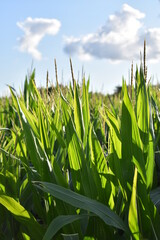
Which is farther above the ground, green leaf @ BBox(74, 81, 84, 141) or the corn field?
green leaf @ BBox(74, 81, 84, 141)

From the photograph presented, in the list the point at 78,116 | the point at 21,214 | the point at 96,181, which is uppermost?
the point at 78,116

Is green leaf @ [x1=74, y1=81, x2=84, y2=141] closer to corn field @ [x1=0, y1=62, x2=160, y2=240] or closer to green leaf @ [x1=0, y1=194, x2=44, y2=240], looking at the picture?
corn field @ [x1=0, y1=62, x2=160, y2=240]

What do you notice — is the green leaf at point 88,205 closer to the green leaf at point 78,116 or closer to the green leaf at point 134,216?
the green leaf at point 134,216

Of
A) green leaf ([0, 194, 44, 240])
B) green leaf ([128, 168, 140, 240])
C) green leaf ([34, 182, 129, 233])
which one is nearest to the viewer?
green leaf ([128, 168, 140, 240])

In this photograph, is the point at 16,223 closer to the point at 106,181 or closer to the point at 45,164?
the point at 45,164

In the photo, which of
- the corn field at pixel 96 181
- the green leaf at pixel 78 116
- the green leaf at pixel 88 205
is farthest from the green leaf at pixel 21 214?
the green leaf at pixel 78 116

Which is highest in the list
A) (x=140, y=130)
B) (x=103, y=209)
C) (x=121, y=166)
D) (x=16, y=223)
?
(x=140, y=130)

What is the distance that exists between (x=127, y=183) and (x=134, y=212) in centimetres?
19

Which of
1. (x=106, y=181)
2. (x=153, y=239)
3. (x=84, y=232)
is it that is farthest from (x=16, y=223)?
(x=153, y=239)

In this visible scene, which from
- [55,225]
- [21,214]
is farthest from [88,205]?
[21,214]

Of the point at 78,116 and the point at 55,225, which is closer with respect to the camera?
the point at 55,225

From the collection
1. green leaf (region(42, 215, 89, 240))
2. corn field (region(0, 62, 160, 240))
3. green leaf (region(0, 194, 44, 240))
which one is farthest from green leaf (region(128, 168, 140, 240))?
green leaf (region(0, 194, 44, 240))

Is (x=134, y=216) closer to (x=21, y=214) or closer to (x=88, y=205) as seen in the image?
(x=88, y=205)

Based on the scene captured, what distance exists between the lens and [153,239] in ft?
3.66
